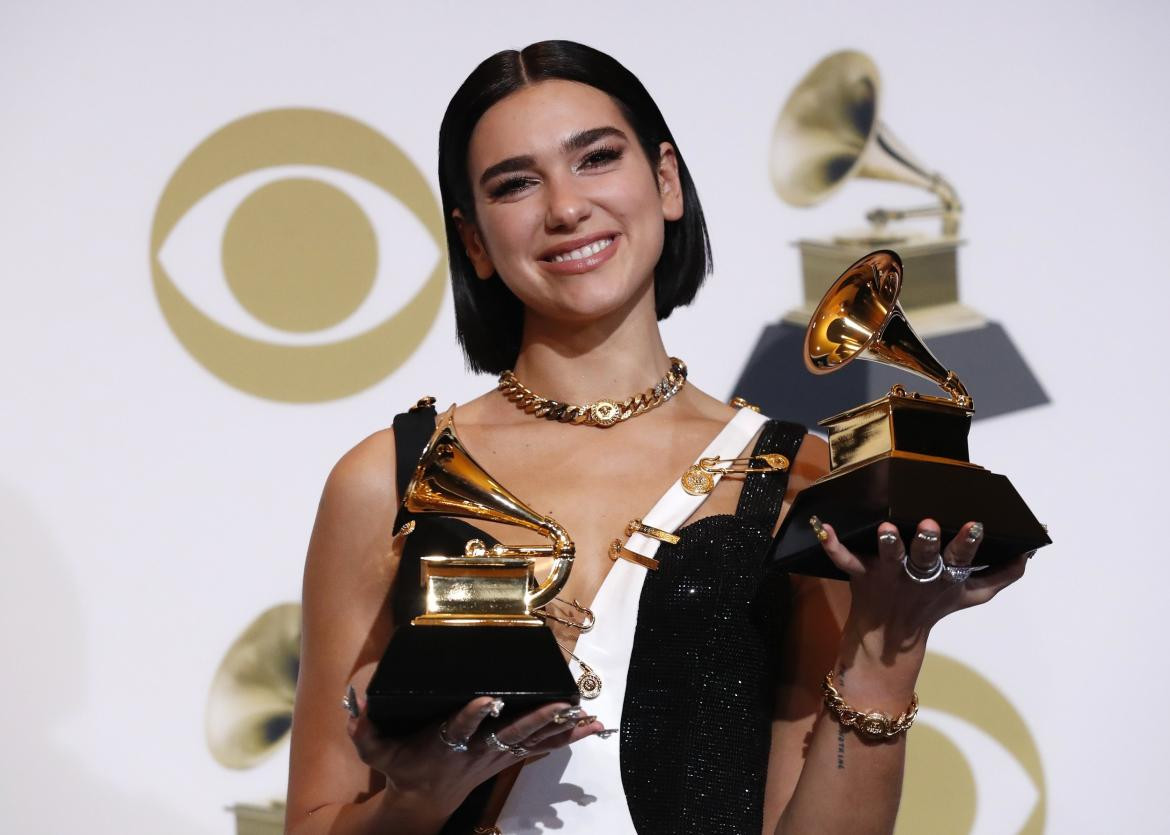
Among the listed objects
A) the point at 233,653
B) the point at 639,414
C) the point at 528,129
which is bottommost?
the point at 233,653

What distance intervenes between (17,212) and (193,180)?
0.32m

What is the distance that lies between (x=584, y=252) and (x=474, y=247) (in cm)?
22

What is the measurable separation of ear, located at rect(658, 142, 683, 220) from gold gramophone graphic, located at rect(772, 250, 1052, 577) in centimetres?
32

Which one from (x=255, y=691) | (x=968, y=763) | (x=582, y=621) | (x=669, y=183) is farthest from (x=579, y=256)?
(x=968, y=763)

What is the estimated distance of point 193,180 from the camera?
2.92 metres

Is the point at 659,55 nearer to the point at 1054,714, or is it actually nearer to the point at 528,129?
the point at 528,129

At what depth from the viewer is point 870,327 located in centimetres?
205

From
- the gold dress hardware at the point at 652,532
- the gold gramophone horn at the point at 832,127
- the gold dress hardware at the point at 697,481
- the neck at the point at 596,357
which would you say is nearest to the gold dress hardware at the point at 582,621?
the gold dress hardware at the point at 652,532

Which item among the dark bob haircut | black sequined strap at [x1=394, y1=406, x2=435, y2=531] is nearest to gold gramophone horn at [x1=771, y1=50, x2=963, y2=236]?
the dark bob haircut

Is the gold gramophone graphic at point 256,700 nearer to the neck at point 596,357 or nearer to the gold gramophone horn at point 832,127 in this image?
the neck at point 596,357

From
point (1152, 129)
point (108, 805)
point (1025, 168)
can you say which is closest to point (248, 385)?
point (108, 805)

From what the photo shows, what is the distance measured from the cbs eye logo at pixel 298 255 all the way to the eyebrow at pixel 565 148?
0.75m

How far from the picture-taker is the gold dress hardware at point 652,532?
82.1 inches

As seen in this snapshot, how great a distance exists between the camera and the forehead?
219 centimetres
